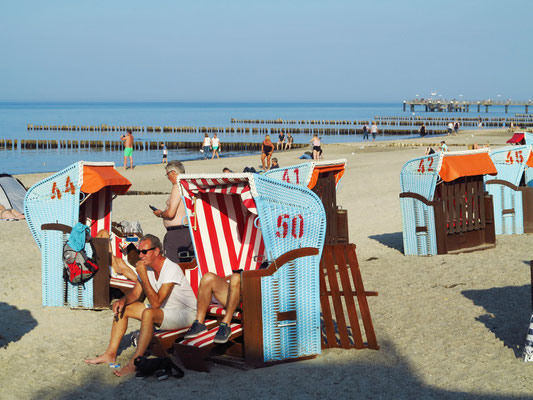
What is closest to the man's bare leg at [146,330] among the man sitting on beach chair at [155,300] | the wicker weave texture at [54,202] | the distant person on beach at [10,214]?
the man sitting on beach chair at [155,300]

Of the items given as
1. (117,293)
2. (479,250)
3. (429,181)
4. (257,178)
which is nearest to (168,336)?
(257,178)

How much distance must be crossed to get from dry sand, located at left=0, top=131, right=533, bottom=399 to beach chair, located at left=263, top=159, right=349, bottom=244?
75cm

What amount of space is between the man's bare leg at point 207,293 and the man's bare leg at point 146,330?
0.38 m

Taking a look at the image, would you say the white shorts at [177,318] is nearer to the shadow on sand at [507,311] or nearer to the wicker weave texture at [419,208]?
the shadow on sand at [507,311]

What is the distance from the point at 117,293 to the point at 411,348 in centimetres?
408

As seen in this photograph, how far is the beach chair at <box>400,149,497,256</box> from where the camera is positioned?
10984 mm

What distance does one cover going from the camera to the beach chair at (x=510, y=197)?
511 inches

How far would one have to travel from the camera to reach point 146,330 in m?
6.41

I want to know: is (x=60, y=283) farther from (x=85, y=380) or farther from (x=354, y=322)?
(x=354, y=322)

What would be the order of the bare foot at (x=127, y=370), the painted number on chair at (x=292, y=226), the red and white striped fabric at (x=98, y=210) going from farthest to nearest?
the red and white striped fabric at (x=98, y=210)
the painted number on chair at (x=292, y=226)
the bare foot at (x=127, y=370)

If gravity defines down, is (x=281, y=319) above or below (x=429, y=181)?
below

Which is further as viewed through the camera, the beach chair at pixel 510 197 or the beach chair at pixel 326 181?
the beach chair at pixel 510 197

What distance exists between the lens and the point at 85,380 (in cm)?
619

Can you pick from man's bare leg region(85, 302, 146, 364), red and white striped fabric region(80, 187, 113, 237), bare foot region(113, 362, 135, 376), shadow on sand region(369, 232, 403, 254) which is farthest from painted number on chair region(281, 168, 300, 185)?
bare foot region(113, 362, 135, 376)
